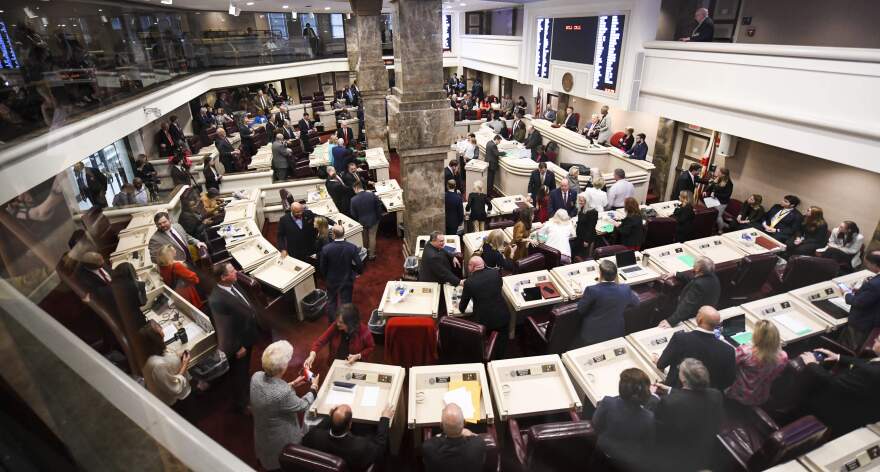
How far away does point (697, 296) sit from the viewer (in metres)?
4.43

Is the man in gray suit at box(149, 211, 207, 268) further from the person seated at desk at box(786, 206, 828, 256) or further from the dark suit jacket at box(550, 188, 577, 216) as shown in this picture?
the person seated at desk at box(786, 206, 828, 256)

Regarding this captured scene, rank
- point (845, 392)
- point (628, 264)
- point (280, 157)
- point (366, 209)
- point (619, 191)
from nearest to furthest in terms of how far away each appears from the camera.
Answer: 1. point (845, 392)
2. point (628, 264)
3. point (366, 209)
4. point (619, 191)
5. point (280, 157)

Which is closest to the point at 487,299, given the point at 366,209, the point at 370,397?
the point at 370,397

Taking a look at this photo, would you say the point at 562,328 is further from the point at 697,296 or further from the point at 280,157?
the point at 280,157

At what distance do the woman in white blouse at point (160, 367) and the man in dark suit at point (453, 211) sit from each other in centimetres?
453

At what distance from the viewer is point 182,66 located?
41.7ft

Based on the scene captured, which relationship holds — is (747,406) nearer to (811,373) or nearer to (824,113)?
(811,373)

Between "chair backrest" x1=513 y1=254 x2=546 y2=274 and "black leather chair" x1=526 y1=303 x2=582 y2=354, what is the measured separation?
1025mm

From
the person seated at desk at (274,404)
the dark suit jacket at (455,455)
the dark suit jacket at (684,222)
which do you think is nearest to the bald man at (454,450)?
the dark suit jacket at (455,455)

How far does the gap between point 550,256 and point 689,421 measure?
10.8ft

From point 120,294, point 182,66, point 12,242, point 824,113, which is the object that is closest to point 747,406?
point 824,113

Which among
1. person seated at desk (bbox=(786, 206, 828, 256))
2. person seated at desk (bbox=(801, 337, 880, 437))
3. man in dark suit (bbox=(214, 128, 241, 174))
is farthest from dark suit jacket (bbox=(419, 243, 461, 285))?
man in dark suit (bbox=(214, 128, 241, 174))

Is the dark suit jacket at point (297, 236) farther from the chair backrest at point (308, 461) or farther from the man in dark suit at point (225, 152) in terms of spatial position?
the man in dark suit at point (225, 152)

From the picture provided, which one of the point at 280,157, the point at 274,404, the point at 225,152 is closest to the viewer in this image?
the point at 274,404
